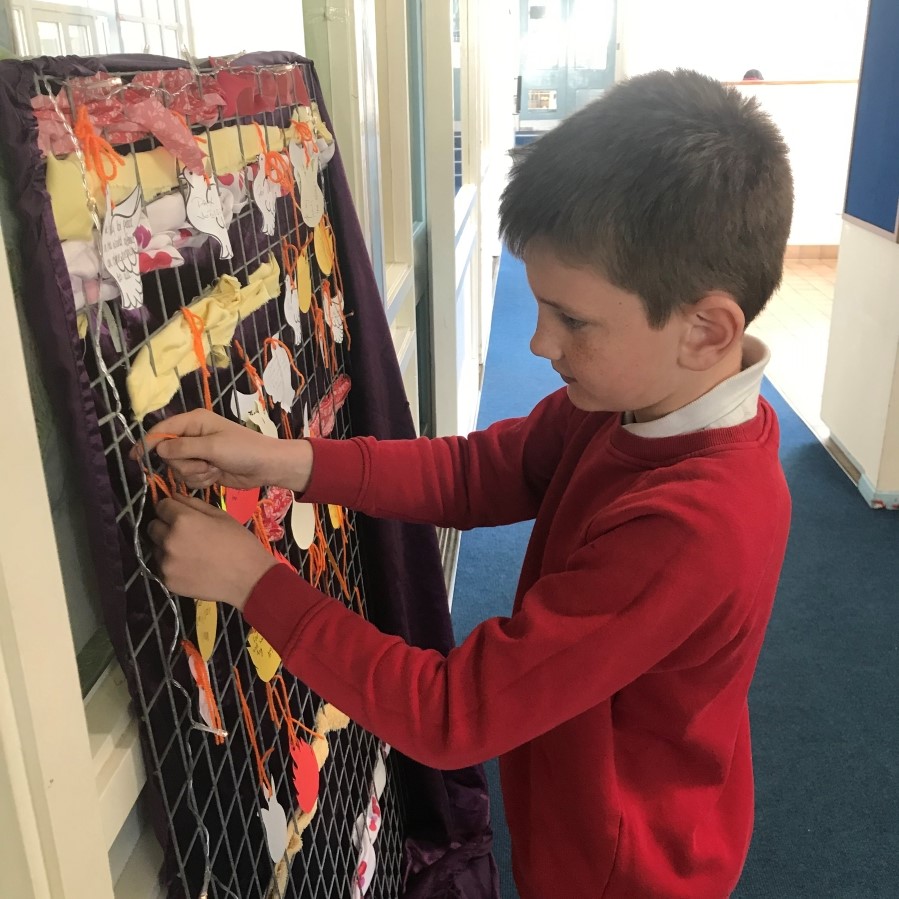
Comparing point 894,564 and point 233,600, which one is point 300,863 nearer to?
point 233,600

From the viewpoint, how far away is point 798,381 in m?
3.82

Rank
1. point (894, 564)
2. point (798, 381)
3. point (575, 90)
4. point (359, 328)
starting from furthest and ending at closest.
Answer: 1. point (575, 90)
2. point (798, 381)
3. point (894, 564)
4. point (359, 328)

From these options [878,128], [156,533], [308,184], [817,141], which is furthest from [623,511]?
[817,141]

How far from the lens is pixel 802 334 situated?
447 centimetres

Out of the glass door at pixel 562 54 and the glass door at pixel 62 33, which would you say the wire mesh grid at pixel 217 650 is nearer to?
the glass door at pixel 62 33

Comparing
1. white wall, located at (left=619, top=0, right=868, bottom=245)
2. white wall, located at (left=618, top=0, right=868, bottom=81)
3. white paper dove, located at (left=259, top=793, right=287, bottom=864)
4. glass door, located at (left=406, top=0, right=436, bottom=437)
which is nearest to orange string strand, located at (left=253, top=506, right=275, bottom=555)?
white paper dove, located at (left=259, top=793, right=287, bottom=864)

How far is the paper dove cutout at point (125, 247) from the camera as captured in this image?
50 cm

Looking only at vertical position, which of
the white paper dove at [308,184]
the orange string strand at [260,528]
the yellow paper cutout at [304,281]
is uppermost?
the white paper dove at [308,184]

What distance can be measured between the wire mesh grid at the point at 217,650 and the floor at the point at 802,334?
2341 mm

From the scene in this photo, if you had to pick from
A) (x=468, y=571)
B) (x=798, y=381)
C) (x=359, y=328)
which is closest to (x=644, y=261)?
(x=359, y=328)

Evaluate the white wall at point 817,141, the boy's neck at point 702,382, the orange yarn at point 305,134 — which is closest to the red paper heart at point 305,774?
the boy's neck at point 702,382

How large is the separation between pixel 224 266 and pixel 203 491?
0.57 feet

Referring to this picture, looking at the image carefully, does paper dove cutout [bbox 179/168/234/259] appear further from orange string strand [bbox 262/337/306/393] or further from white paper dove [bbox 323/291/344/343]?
white paper dove [bbox 323/291/344/343]

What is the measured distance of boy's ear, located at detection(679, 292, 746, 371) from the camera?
739 mm
